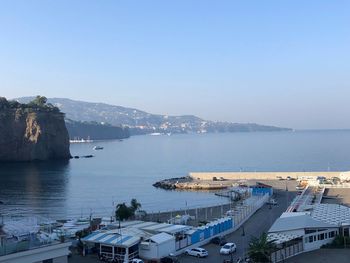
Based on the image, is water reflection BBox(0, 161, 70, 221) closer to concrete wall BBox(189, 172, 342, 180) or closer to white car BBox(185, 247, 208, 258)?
concrete wall BBox(189, 172, 342, 180)

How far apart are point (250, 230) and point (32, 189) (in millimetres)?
36536

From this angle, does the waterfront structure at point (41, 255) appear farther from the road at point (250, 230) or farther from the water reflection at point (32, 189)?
the water reflection at point (32, 189)

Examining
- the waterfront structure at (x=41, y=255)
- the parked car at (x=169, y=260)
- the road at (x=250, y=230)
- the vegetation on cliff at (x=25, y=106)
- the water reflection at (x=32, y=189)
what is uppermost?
the vegetation on cliff at (x=25, y=106)

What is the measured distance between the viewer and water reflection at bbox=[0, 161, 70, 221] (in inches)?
1736

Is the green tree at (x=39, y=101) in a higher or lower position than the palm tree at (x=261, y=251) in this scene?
higher

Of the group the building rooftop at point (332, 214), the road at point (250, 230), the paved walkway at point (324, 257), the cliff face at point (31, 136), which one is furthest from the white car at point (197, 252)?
the cliff face at point (31, 136)

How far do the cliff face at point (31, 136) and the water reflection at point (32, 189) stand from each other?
1037 centimetres

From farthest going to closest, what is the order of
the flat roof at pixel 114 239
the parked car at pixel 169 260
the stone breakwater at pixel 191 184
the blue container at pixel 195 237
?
the stone breakwater at pixel 191 184, the blue container at pixel 195 237, the flat roof at pixel 114 239, the parked car at pixel 169 260

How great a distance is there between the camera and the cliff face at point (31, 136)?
3885 inches

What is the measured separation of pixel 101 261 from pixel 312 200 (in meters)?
19.5

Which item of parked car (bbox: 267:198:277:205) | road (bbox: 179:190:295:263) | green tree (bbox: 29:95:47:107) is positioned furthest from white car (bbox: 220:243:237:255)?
green tree (bbox: 29:95:47:107)

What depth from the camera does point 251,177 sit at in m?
59.4

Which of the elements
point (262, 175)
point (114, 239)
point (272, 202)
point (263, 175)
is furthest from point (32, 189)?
point (114, 239)

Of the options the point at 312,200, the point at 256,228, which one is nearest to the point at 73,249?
the point at 256,228
